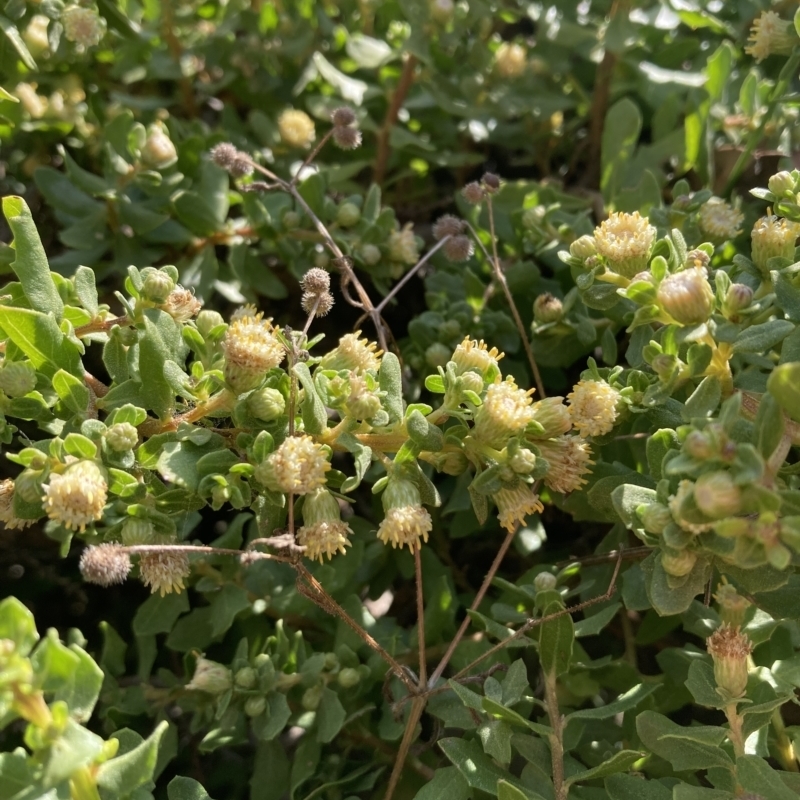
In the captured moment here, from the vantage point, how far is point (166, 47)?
2072mm

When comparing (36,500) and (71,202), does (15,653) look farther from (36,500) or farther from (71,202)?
(71,202)

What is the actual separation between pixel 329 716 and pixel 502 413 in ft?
2.05

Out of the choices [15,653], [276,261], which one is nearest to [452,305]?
[276,261]

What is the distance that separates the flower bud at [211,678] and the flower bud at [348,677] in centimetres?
19

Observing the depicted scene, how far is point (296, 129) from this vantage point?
1948mm

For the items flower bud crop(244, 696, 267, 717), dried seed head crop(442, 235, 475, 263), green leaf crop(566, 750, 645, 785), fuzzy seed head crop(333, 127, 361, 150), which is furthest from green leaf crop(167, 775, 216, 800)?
fuzzy seed head crop(333, 127, 361, 150)

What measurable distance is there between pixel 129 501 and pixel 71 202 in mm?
864

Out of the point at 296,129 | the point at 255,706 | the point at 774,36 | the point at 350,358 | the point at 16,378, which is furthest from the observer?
the point at 296,129

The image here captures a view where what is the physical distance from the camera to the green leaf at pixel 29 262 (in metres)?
1.16

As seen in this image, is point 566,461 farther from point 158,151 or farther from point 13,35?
point 13,35

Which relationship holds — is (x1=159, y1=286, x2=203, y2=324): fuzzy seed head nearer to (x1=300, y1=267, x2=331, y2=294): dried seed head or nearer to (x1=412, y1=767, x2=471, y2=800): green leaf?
(x1=300, y1=267, x2=331, y2=294): dried seed head

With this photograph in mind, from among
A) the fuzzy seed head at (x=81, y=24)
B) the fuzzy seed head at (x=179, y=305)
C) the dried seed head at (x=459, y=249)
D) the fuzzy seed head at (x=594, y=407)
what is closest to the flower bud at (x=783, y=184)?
the fuzzy seed head at (x=594, y=407)

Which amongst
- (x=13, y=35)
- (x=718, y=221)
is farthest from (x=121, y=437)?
(x=718, y=221)

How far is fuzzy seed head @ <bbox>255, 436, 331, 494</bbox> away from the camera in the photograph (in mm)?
1078
